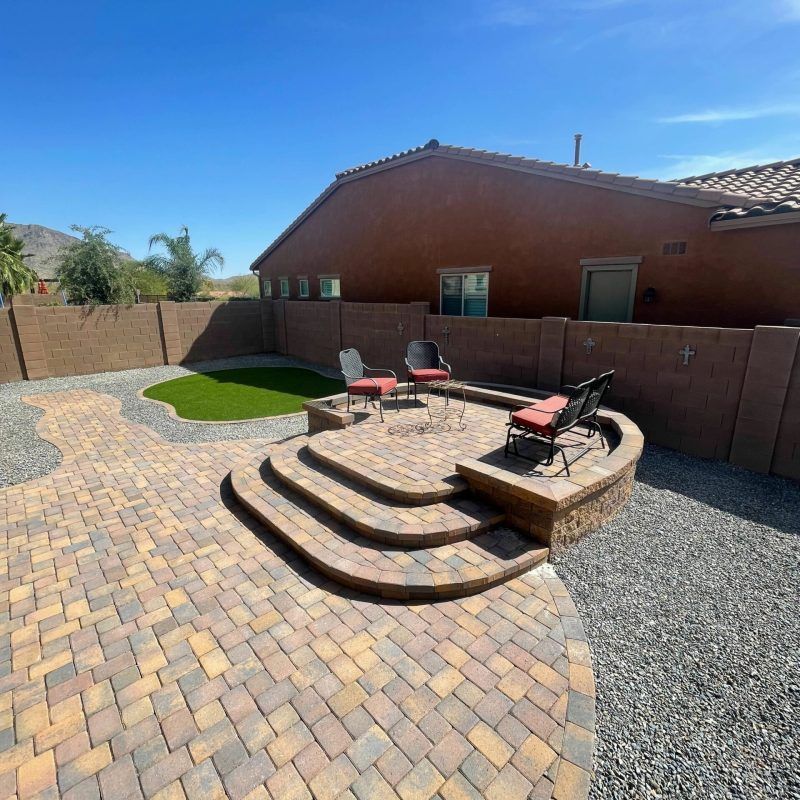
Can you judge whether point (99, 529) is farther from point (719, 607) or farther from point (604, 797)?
point (719, 607)

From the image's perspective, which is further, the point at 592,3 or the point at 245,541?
the point at 592,3

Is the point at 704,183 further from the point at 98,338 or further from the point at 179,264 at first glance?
the point at 179,264

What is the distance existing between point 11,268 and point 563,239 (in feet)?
98.7

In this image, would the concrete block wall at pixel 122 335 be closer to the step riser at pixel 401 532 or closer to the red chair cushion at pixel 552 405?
the step riser at pixel 401 532

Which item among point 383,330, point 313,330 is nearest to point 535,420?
point 383,330

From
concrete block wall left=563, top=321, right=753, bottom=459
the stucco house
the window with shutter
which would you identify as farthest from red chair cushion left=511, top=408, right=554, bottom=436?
the window with shutter

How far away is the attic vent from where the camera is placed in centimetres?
830

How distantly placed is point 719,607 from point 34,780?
5.03 m

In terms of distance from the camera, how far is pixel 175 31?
29.5ft

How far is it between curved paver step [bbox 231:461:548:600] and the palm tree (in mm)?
33211

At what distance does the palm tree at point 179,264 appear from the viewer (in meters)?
32.4

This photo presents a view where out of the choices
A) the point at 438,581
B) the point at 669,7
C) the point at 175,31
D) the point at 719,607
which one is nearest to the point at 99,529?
the point at 438,581

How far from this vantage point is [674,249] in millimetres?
8406

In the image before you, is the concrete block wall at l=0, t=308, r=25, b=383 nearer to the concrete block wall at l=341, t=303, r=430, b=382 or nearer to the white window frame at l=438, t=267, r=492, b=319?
the concrete block wall at l=341, t=303, r=430, b=382
